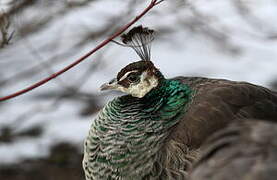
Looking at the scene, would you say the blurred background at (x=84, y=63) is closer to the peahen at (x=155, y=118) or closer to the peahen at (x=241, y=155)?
the peahen at (x=155, y=118)

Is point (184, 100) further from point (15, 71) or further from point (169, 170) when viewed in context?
point (15, 71)

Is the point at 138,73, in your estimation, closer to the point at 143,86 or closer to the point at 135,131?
the point at 143,86

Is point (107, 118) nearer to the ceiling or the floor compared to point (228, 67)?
nearer to the ceiling

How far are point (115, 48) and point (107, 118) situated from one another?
2985 mm

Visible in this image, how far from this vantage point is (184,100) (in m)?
3.96

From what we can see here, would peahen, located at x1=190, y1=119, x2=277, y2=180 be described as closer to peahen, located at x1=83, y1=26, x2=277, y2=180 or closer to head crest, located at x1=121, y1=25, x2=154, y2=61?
peahen, located at x1=83, y1=26, x2=277, y2=180

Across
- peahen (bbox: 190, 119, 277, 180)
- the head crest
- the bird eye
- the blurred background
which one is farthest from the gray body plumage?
the blurred background

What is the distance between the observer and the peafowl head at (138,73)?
3809 mm

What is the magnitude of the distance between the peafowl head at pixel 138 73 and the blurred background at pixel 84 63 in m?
1.13

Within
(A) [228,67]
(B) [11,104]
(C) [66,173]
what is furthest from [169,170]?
(A) [228,67]

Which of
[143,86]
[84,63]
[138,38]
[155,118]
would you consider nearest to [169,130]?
[155,118]

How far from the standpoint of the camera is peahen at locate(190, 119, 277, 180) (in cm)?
258

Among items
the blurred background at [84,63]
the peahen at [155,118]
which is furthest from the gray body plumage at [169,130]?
the blurred background at [84,63]

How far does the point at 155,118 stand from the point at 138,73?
251 millimetres
